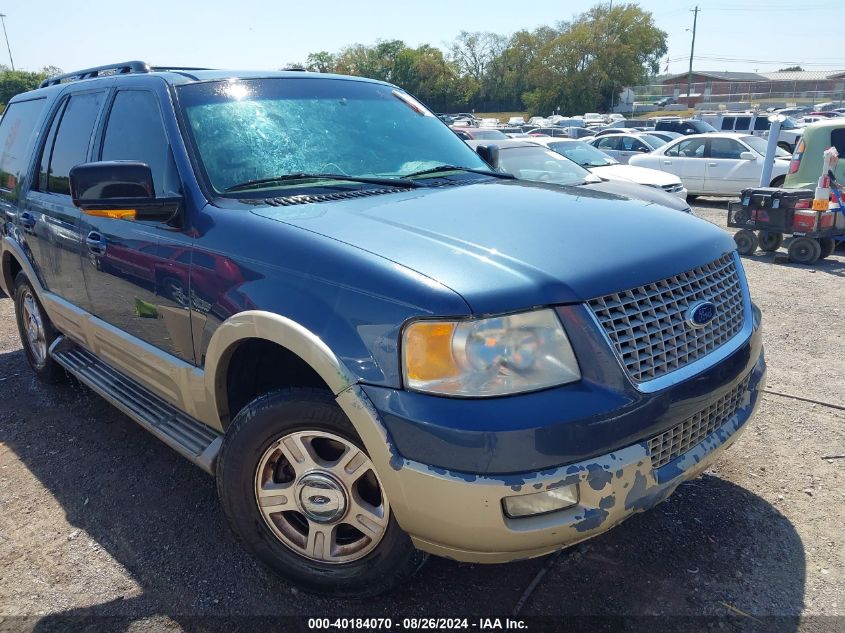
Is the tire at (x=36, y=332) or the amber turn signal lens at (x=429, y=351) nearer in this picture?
the amber turn signal lens at (x=429, y=351)

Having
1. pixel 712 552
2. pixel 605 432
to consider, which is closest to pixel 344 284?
pixel 605 432

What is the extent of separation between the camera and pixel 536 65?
259ft

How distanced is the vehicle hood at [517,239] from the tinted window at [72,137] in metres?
1.72

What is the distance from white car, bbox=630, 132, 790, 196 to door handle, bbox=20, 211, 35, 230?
13120 mm

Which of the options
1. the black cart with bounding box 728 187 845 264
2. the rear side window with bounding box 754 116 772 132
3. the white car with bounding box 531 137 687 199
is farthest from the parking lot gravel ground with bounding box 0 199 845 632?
the rear side window with bounding box 754 116 772 132

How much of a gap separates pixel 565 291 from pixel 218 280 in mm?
1348

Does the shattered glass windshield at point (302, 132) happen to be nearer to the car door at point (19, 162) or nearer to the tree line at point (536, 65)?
the car door at point (19, 162)

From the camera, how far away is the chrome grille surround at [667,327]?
7.14ft

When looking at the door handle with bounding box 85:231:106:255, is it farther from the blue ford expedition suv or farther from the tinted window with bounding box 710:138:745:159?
the tinted window with bounding box 710:138:745:159

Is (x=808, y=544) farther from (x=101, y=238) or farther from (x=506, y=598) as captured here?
(x=101, y=238)

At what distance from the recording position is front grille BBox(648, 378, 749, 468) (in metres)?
→ 2.27

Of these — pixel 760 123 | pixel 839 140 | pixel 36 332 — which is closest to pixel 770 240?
pixel 839 140

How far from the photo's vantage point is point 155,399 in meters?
3.47

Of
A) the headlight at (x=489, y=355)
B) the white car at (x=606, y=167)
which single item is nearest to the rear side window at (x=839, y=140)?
the white car at (x=606, y=167)
